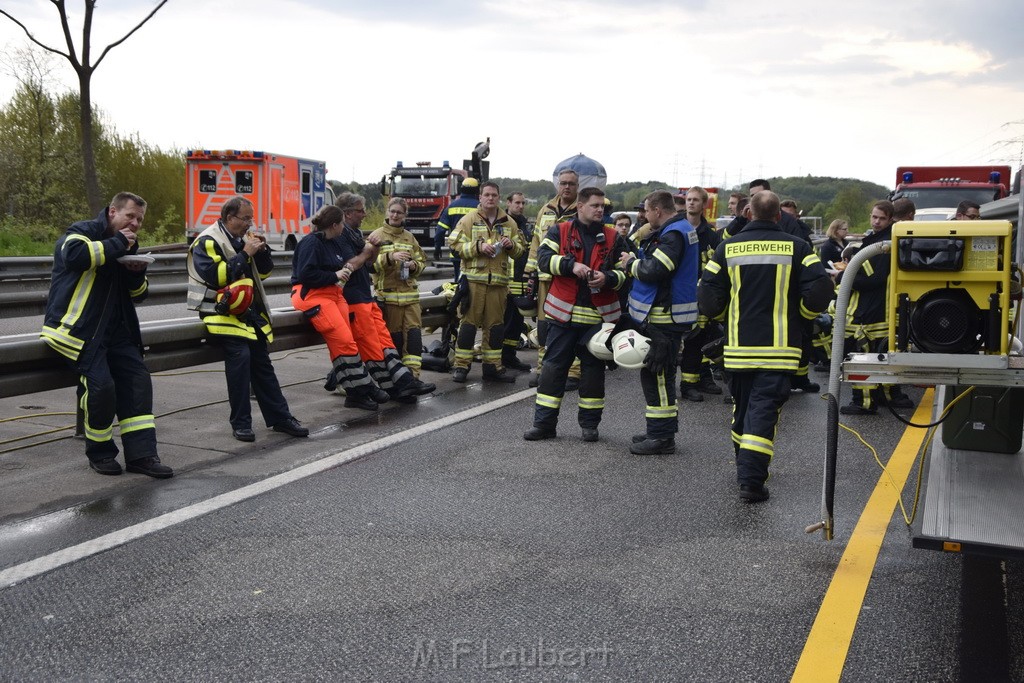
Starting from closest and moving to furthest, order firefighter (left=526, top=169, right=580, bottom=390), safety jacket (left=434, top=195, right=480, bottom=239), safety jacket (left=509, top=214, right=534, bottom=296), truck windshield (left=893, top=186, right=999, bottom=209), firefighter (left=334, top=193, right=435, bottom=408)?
firefighter (left=334, top=193, right=435, bottom=408) < firefighter (left=526, top=169, right=580, bottom=390) < safety jacket (left=509, top=214, right=534, bottom=296) < safety jacket (left=434, top=195, right=480, bottom=239) < truck windshield (left=893, top=186, right=999, bottom=209)

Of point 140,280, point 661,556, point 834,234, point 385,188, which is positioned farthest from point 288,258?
point 661,556

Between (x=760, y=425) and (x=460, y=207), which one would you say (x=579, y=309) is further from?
(x=460, y=207)

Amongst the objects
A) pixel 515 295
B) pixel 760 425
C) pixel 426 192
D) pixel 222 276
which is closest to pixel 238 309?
pixel 222 276

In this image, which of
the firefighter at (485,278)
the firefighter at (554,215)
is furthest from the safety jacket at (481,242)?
the firefighter at (554,215)

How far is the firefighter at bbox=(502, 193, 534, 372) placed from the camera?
457 inches

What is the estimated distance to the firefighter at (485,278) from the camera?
11047 mm

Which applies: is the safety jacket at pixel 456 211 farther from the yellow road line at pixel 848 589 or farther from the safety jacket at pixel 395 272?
the yellow road line at pixel 848 589

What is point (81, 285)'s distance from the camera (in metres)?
6.72

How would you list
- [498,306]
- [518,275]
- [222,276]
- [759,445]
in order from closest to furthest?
[759,445] → [222,276] → [498,306] → [518,275]

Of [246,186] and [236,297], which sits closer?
[236,297]

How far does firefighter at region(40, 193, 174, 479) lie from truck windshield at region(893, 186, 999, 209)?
599 inches

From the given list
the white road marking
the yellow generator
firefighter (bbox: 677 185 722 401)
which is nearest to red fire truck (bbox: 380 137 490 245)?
firefighter (bbox: 677 185 722 401)

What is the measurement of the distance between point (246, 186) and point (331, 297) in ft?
63.2

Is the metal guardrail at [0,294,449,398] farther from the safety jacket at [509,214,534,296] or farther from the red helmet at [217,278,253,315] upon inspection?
the safety jacket at [509,214,534,296]
